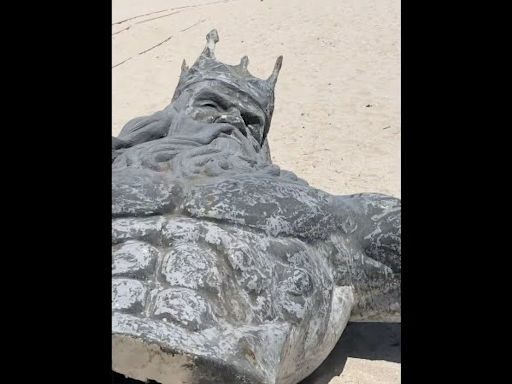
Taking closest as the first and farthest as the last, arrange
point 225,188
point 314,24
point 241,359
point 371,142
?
1. point 241,359
2. point 225,188
3. point 371,142
4. point 314,24

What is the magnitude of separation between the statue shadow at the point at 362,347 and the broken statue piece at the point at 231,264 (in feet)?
0.69

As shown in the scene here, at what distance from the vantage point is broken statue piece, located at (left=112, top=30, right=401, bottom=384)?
1685 mm

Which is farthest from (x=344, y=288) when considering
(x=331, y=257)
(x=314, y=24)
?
(x=314, y=24)

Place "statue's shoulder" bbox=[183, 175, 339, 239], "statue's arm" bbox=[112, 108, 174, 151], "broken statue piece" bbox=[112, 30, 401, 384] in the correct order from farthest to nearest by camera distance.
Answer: "statue's arm" bbox=[112, 108, 174, 151] → "statue's shoulder" bbox=[183, 175, 339, 239] → "broken statue piece" bbox=[112, 30, 401, 384]

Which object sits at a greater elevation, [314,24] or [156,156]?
[314,24]

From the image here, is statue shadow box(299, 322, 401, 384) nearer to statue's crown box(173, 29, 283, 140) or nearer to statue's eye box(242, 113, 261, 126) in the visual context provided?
statue's eye box(242, 113, 261, 126)

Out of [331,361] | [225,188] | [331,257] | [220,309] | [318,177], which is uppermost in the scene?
[318,177]

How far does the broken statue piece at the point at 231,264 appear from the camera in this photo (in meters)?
1.68

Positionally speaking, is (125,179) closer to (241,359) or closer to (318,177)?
(241,359)

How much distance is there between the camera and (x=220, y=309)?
71.0 inches

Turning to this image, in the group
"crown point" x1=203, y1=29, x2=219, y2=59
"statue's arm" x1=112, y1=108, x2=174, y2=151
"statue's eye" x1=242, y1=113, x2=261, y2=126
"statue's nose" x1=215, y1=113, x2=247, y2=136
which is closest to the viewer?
"statue's arm" x1=112, y1=108, x2=174, y2=151

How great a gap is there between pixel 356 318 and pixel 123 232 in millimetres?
776

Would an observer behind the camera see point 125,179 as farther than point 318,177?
No

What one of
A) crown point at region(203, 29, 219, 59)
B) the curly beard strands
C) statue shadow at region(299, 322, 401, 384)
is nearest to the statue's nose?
the curly beard strands
